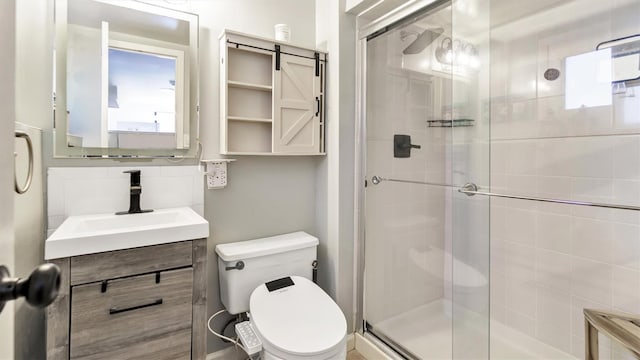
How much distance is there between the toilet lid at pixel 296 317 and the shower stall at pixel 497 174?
0.52 m

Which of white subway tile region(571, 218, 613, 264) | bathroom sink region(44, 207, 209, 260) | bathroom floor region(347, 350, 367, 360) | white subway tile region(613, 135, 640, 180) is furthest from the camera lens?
bathroom floor region(347, 350, 367, 360)

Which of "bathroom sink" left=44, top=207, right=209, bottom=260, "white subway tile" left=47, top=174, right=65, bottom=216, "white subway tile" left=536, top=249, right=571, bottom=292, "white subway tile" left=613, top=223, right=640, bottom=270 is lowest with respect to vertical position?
"white subway tile" left=536, top=249, right=571, bottom=292

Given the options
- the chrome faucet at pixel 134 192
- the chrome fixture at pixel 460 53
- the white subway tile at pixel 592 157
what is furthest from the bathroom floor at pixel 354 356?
the chrome fixture at pixel 460 53

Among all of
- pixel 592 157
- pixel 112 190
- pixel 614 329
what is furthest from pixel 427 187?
pixel 112 190

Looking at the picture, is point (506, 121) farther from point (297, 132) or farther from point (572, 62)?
point (297, 132)

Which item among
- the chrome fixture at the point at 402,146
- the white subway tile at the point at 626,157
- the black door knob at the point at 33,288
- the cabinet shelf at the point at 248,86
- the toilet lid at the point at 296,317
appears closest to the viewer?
the black door knob at the point at 33,288

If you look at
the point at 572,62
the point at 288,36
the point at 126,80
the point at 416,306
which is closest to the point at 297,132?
the point at 288,36

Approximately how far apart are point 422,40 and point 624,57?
950 mm

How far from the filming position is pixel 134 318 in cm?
120

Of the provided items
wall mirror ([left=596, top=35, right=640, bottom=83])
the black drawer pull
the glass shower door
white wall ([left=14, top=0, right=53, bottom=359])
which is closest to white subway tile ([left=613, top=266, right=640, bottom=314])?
the glass shower door

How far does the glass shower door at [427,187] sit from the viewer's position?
170 cm

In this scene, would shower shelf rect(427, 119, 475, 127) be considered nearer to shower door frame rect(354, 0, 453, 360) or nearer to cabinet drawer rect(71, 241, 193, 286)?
shower door frame rect(354, 0, 453, 360)

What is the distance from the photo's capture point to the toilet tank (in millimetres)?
1625

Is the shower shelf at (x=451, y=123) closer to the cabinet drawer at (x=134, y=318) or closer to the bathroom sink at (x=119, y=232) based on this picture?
the bathroom sink at (x=119, y=232)
